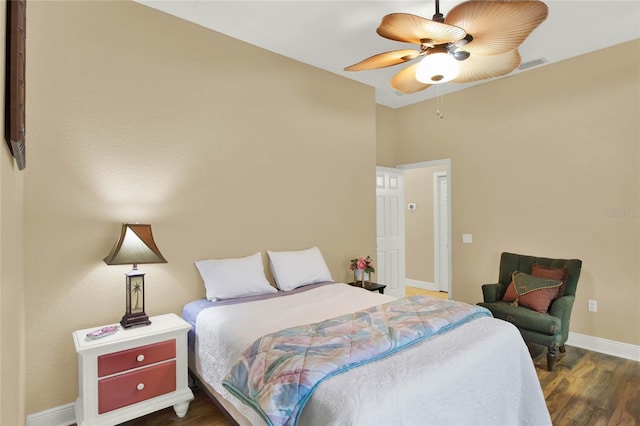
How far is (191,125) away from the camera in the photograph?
301 cm

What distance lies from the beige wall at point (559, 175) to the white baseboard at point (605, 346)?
0.06 metres

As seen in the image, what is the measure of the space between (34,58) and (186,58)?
1.05 metres

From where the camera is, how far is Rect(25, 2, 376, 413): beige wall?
94.0 inches

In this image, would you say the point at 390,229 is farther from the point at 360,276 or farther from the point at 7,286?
the point at 7,286

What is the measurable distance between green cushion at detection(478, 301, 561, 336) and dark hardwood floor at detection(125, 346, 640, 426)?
15.1 inches

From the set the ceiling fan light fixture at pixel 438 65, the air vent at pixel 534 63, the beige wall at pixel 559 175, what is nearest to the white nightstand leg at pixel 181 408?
the ceiling fan light fixture at pixel 438 65

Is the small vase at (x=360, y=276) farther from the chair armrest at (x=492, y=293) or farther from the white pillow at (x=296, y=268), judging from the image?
the chair armrest at (x=492, y=293)

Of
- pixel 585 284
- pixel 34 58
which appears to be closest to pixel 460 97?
pixel 585 284

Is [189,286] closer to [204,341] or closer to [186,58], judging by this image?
[204,341]

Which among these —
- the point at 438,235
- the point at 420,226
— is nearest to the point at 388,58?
the point at 438,235

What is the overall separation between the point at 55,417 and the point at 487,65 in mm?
3848

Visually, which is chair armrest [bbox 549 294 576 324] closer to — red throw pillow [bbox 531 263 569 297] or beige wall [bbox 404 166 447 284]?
red throw pillow [bbox 531 263 569 297]

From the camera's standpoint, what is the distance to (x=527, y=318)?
320cm

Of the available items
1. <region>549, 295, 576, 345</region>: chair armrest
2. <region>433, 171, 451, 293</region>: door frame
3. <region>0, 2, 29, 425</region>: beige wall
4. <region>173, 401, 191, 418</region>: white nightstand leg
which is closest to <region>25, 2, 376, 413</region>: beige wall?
<region>173, 401, 191, 418</region>: white nightstand leg
